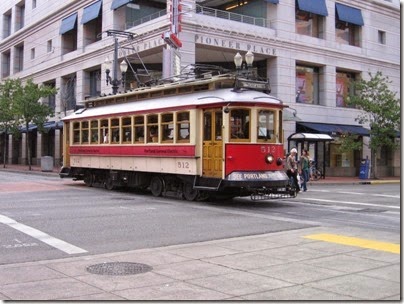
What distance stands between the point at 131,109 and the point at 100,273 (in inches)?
488

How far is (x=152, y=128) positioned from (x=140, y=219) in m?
6.15

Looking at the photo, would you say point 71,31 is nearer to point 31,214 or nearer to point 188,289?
point 31,214

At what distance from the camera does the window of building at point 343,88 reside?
3741 centimetres

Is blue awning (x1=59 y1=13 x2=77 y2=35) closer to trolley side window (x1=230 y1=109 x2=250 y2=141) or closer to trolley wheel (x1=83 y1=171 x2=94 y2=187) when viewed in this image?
trolley wheel (x1=83 y1=171 x2=94 y2=187)

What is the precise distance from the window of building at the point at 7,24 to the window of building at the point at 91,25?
69.0ft

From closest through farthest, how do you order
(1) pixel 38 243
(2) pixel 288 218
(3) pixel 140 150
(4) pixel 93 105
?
(1) pixel 38 243 < (2) pixel 288 218 < (3) pixel 140 150 < (4) pixel 93 105

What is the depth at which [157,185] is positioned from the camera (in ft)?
59.9

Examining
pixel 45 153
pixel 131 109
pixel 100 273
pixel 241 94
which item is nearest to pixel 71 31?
pixel 45 153

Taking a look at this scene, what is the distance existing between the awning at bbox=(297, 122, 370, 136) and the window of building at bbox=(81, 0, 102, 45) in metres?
16.5

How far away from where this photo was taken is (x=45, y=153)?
47781 mm

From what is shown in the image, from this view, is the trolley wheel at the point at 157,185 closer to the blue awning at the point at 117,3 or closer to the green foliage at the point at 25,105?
the blue awning at the point at 117,3

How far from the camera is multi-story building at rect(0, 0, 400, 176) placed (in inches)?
1234

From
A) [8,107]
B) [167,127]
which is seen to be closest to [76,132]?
[167,127]

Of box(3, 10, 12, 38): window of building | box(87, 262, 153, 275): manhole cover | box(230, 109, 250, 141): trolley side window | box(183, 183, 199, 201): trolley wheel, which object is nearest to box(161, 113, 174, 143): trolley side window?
box(183, 183, 199, 201): trolley wheel
